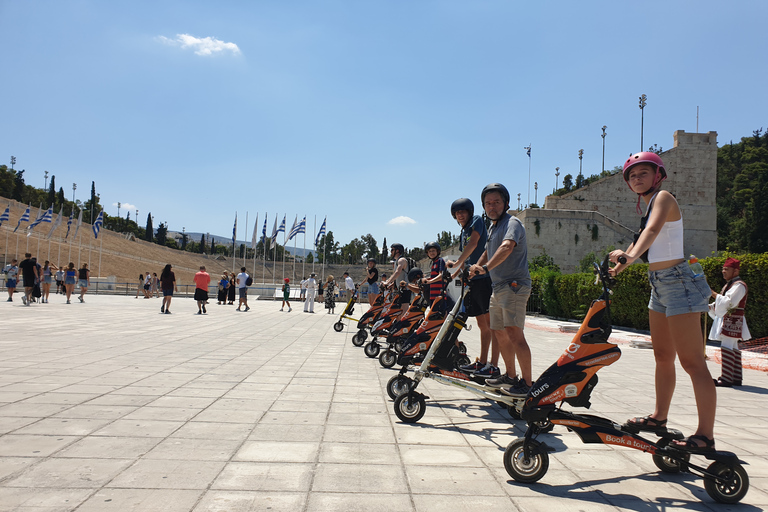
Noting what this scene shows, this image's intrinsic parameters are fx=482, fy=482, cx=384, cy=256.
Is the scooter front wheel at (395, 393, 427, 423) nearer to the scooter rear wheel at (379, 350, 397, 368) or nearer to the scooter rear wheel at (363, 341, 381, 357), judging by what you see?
the scooter rear wheel at (379, 350, 397, 368)

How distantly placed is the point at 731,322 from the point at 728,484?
480 cm

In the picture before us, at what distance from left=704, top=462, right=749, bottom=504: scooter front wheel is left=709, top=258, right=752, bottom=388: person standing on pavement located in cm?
440

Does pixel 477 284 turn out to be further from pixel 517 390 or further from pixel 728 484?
pixel 728 484

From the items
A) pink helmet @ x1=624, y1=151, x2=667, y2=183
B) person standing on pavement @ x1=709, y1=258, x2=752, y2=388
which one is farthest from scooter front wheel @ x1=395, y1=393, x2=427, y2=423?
person standing on pavement @ x1=709, y1=258, x2=752, y2=388

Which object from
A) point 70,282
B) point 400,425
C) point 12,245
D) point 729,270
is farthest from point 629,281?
point 12,245

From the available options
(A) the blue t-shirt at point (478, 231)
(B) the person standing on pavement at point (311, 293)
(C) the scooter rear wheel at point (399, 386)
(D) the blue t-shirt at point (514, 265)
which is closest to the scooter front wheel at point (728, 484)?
(D) the blue t-shirt at point (514, 265)

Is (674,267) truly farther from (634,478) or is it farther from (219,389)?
(219,389)

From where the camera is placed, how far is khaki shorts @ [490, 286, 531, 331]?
3.88 m

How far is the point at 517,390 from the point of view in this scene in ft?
11.5

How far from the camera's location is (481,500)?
2.46m

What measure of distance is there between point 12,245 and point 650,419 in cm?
8705

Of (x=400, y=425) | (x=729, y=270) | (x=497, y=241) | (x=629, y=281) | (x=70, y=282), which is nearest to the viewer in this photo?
(x=400, y=425)

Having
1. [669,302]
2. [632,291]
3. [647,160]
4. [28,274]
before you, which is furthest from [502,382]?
[28,274]

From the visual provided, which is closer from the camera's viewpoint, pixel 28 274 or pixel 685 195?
pixel 28 274
